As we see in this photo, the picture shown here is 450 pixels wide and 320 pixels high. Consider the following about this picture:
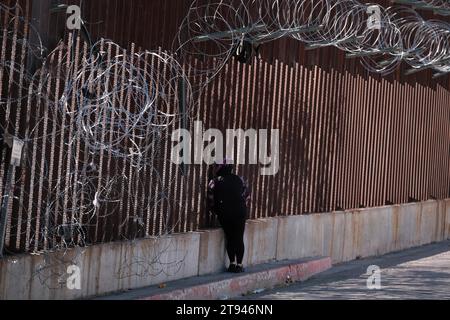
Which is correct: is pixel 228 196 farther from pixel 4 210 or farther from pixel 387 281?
pixel 4 210

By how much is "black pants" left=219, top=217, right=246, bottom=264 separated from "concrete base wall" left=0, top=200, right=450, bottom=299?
0.20m

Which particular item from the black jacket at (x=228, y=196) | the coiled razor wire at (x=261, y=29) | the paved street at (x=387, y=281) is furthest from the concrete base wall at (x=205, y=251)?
the coiled razor wire at (x=261, y=29)

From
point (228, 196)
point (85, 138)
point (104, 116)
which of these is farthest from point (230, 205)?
point (85, 138)

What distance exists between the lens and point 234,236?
14.2 m

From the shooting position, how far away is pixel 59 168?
1112cm

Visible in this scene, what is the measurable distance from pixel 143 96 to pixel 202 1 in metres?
2.18

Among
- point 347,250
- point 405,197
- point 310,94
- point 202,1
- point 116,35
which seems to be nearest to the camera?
point 116,35

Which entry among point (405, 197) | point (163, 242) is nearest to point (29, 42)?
point (163, 242)

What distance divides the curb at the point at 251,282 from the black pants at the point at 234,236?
1.11ft

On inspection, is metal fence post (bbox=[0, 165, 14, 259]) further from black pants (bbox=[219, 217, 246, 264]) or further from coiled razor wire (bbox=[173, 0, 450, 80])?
black pants (bbox=[219, 217, 246, 264])

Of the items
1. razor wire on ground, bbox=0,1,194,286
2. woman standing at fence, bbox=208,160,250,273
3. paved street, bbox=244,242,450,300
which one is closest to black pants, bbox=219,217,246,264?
woman standing at fence, bbox=208,160,250,273

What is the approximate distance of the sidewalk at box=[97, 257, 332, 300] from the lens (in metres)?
12.2

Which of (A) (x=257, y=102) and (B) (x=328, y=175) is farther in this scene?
(B) (x=328, y=175)

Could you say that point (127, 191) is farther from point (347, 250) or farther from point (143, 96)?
point (347, 250)
